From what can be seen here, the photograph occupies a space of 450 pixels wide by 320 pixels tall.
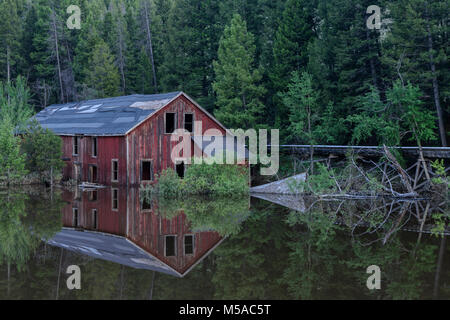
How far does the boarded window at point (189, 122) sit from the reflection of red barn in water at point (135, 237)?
9647 millimetres

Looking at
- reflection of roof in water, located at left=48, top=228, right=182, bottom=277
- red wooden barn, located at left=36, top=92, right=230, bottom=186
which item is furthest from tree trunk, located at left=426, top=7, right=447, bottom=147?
reflection of roof in water, located at left=48, top=228, right=182, bottom=277

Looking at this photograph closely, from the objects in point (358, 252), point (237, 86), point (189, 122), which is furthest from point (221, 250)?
point (237, 86)

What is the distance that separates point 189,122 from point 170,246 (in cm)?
1810

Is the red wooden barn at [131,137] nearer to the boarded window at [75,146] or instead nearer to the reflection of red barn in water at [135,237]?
the boarded window at [75,146]

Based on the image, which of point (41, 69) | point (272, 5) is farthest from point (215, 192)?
point (41, 69)

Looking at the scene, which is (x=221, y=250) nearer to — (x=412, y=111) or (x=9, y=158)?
(x=412, y=111)

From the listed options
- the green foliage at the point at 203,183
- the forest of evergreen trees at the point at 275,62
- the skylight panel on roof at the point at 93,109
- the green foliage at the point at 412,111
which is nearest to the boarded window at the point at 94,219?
the green foliage at the point at 203,183

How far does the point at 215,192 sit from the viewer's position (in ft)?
90.1

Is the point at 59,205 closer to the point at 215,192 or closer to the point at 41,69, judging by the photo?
the point at 215,192

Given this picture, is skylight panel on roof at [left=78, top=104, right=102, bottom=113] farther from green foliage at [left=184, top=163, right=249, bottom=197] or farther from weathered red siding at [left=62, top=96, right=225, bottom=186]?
green foliage at [left=184, top=163, right=249, bottom=197]

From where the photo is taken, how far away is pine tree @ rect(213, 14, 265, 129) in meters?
40.1

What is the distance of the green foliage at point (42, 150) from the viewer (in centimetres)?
3259

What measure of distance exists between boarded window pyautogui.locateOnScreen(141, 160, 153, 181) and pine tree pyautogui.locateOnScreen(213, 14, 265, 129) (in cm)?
977
